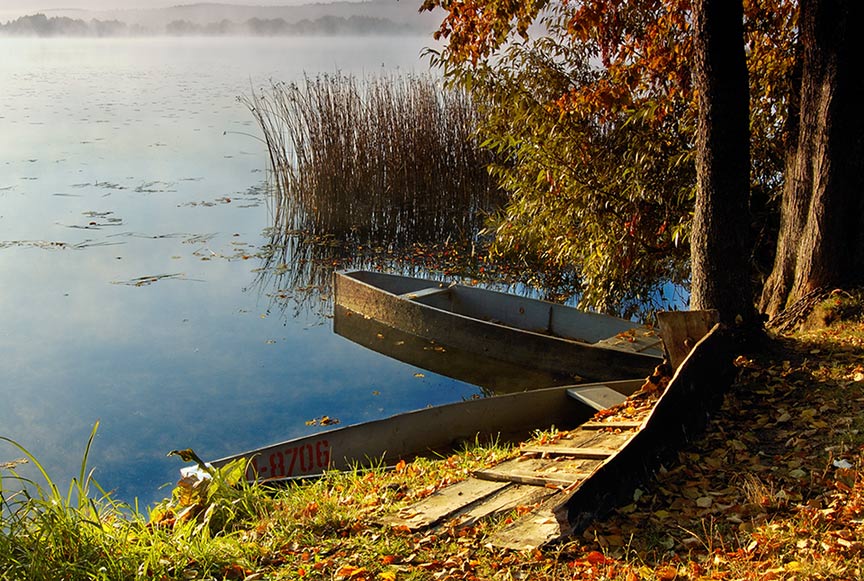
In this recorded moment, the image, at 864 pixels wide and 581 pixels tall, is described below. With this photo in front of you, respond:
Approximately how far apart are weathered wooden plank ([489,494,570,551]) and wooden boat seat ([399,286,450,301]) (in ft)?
18.1

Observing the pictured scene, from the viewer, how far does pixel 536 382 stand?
789 centimetres

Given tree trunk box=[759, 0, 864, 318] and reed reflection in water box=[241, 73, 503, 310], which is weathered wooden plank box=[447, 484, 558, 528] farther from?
reed reflection in water box=[241, 73, 503, 310]

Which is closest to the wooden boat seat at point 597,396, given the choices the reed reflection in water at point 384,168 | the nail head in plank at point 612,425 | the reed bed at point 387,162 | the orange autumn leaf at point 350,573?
the nail head in plank at point 612,425

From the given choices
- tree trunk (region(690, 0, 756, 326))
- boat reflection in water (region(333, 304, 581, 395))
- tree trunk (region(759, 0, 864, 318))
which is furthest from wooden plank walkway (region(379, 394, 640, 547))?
boat reflection in water (region(333, 304, 581, 395))

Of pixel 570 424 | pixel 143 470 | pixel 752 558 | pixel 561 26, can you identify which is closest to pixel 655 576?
pixel 752 558

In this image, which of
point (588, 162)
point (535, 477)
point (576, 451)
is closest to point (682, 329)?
point (576, 451)

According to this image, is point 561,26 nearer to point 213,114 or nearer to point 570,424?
point 570,424

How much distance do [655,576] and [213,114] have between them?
2474 cm

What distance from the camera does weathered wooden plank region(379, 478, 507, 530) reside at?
151 inches

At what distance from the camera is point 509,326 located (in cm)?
893

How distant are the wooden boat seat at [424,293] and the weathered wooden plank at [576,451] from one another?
4.66 meters

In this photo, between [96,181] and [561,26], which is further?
[96,181]

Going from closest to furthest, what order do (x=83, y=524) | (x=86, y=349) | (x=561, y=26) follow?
(x=83, y=524) < (x=561, y=26) < (x=86, y=349)

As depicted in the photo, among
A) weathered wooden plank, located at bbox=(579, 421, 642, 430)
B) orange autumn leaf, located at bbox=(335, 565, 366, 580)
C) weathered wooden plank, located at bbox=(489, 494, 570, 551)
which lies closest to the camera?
orange autumn leaf, located at bbox=(335, 565, 366, 580)
